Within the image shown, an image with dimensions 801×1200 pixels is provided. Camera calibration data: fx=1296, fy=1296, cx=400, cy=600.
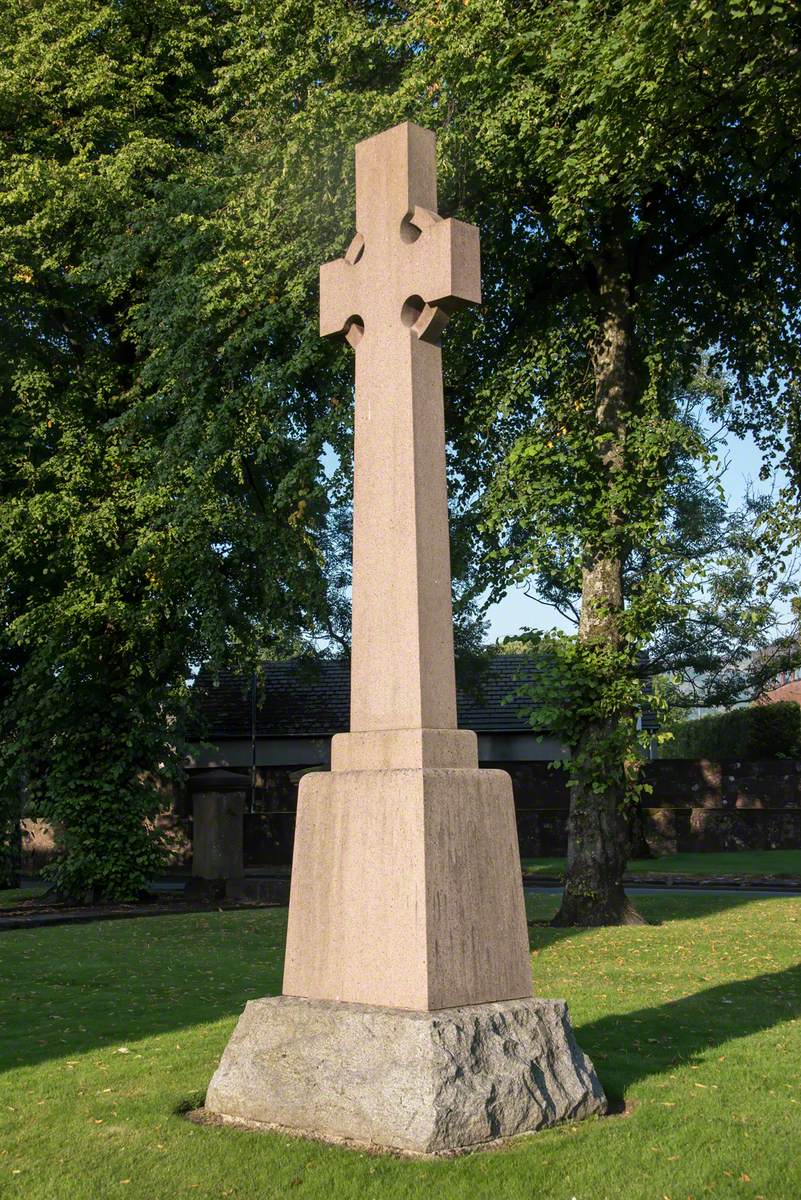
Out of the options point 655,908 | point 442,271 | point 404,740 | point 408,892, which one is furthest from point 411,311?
point 655,908

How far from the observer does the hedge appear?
38969 millimetres

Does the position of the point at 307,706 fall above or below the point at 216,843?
above

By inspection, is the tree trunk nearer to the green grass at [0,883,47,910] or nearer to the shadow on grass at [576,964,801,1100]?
the shadow on grass at [576,964,801,1100]

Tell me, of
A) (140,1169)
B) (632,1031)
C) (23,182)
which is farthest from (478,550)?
(140,1169)

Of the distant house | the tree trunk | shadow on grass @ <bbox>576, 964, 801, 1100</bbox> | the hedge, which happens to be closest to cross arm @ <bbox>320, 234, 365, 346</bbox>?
shadow on grass @ <bbox>576, 964, 801, 1100</bbox>

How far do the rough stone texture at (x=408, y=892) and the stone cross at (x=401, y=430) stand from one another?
255 millimetres

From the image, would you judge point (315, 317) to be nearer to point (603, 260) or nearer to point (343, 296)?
point (603, 260)

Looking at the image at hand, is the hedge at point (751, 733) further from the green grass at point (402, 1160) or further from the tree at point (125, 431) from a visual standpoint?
the green grass at point (402, 1160)

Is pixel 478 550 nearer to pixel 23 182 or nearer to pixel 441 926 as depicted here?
pixel 23 182

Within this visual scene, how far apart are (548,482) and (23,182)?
34.0 ft

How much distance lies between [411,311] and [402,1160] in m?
4.19

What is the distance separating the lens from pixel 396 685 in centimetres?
651

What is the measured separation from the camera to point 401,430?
6770mm

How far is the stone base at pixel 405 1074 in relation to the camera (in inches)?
223
